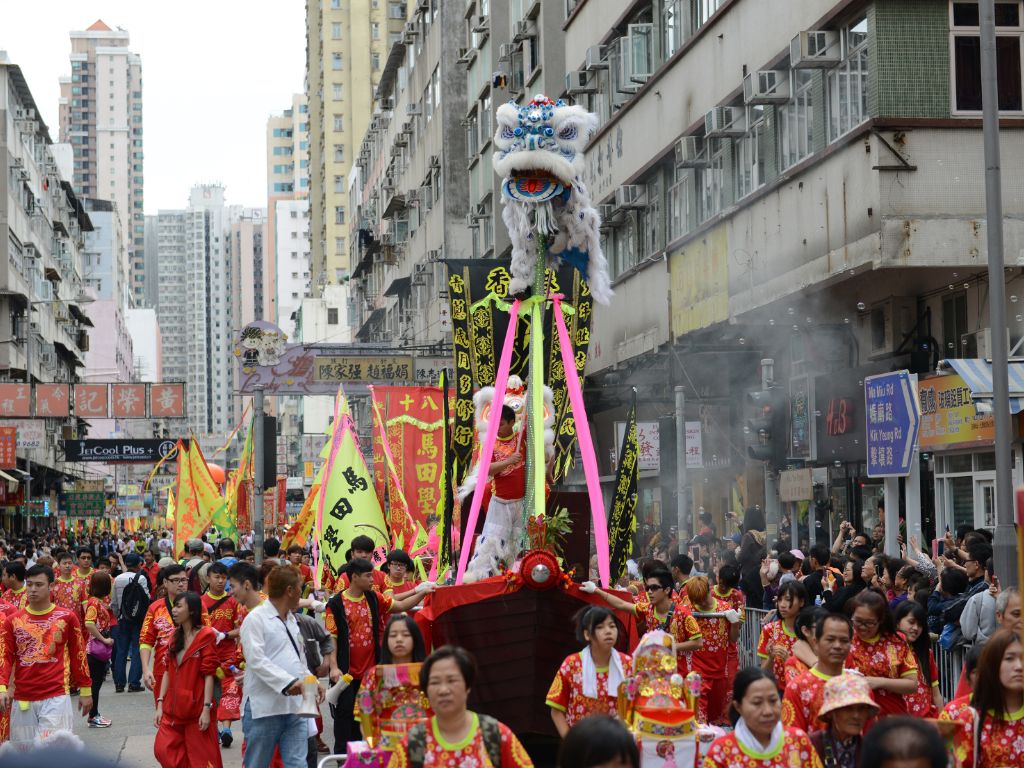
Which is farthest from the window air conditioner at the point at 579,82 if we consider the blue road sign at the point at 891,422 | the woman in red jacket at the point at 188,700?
the woman in red jacket at the point at 188,700

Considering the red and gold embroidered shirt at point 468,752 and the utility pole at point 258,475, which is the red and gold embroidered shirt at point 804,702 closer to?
the red and gold embroidered shirt at point 468,752

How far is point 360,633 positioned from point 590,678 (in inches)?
164

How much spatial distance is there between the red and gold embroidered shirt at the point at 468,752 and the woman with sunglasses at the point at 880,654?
2.80 m

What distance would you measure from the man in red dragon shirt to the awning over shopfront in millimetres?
8962

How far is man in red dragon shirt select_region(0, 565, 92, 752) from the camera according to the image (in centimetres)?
1119

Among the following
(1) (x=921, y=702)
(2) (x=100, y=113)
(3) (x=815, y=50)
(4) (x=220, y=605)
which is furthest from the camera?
(2) (x=100, y=113)

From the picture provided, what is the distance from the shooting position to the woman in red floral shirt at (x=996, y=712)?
6449 mm

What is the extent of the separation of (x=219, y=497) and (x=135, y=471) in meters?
108

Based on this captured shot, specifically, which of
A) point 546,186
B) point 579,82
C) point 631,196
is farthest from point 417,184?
point 546,186

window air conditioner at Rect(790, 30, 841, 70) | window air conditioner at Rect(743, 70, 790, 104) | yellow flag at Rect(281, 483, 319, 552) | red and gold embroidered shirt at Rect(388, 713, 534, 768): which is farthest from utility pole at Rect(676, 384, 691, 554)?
red and gold embroidered shirt at Rect(388, 713, 534, 768)

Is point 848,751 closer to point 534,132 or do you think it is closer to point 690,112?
point 534,132

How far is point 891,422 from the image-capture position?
19.0 meters

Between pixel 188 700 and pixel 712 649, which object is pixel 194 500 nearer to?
pixel 712 649

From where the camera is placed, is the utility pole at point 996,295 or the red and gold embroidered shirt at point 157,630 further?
the utility pole at point 996,295
